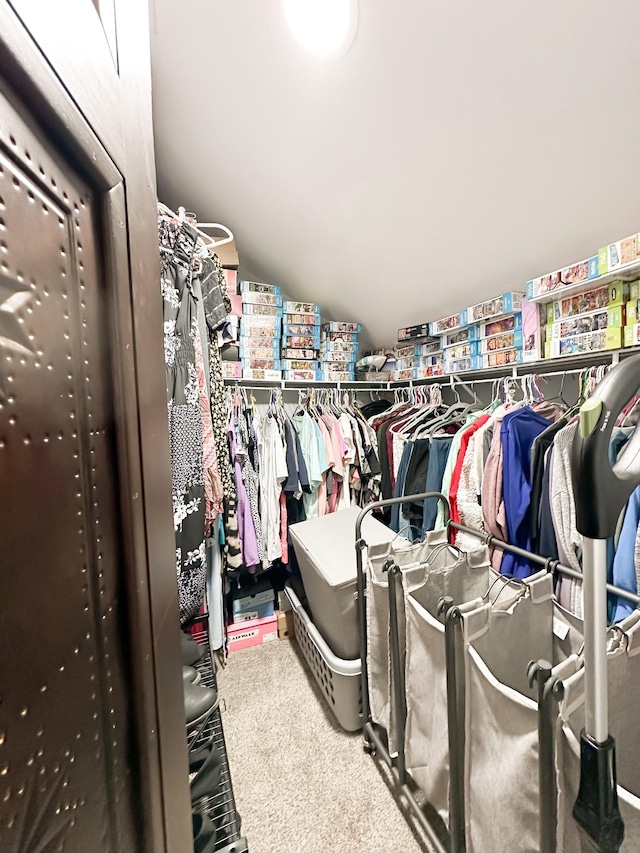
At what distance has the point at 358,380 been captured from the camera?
2496 millimetres

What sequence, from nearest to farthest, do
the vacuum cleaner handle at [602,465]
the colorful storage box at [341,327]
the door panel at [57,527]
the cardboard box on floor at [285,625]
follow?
the door panel at [57,527], the vacuum cleaner handle at [602,465], the cardboard box on floor at [285,625], the colorful storage box at [341,327]

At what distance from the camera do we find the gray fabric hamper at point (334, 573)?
128 cm

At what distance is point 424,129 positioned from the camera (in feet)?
3.63

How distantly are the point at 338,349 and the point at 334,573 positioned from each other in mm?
1549

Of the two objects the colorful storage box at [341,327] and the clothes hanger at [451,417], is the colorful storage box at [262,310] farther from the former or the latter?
the clothes hanger at [451,417]

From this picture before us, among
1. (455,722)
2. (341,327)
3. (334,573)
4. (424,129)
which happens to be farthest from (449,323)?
(455,722)

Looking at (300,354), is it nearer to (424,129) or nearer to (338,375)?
(338,375)

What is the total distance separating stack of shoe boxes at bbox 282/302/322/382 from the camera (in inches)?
87.7

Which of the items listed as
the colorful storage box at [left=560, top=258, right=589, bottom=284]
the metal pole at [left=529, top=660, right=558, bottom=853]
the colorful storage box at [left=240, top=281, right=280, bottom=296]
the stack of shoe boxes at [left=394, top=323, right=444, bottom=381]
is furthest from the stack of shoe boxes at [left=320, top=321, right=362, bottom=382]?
the metal pole at [left=529, top=660, right=558, bottom=853]

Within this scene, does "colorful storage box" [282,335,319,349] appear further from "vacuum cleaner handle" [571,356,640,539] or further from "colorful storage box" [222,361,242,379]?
"vacuum cleaner handle" [571,356,640,539]

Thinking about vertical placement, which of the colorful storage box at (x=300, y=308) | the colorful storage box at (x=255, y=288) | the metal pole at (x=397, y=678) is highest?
the colorful storage box at (x=255, y=288)

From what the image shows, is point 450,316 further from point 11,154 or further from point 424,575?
point 11,154

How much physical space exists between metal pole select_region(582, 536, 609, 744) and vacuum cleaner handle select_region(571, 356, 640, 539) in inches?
1.4

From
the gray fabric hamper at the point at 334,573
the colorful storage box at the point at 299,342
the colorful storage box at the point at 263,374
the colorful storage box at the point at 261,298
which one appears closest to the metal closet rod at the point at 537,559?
the gray fabric hamper at the point at 334,573
